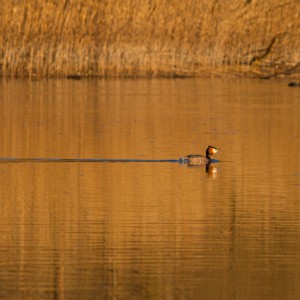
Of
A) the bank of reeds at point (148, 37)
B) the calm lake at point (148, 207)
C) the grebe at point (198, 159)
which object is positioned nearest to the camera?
the calm lake at point (148, 207)

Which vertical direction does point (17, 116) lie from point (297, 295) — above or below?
above

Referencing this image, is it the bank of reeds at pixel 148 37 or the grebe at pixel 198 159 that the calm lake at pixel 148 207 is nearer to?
the grebe at pixel 198 159

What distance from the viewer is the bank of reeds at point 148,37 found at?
30969 mm

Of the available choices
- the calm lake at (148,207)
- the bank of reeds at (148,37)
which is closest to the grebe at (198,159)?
the calm lake at (148,207)

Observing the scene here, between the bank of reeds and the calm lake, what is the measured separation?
29.1ft

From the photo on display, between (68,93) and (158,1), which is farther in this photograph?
(158,1)

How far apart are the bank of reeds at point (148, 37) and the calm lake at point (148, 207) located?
887cm

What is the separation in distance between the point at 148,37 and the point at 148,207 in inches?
809

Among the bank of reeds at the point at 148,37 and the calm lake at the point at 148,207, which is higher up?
the bank of reeds at the point at 148,37

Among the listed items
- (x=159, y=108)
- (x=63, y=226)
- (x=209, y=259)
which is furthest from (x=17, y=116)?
(x=209, y=259)

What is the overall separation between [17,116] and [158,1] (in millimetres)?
12419

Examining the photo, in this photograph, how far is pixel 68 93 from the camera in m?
26.7

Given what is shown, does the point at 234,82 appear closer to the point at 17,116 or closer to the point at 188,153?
the point at 17,116

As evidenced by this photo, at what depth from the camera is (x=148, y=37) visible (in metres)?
31.8
